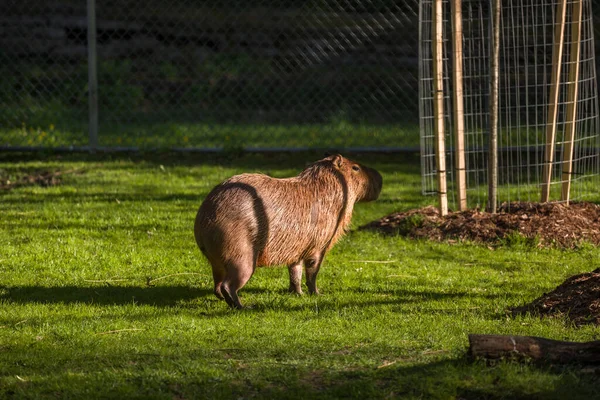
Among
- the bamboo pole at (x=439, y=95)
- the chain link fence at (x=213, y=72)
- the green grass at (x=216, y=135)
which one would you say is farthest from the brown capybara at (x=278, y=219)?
the chain link fence at (x=213, y=72)

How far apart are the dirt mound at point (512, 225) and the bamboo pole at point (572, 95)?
31 centimetres

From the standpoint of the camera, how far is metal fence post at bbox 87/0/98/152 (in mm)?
11836

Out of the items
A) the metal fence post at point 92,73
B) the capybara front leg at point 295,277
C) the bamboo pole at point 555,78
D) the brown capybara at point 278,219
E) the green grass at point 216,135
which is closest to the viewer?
the brown capybara at point 278,219

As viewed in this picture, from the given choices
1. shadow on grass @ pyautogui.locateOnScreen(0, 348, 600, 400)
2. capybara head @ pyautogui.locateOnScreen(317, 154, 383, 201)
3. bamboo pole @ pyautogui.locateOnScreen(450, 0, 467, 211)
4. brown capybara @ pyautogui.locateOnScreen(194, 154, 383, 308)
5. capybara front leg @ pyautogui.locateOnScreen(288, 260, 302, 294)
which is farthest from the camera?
bamboo pole @ pyautogui.locateOnScreen(450, 0, 467, 211)

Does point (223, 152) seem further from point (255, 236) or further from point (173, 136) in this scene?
point (255, 236)

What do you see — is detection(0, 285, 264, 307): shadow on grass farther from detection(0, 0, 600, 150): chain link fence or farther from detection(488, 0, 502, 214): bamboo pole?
detection(0, 0, 600, 150): chain link fence

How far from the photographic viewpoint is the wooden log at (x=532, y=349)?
15.0 ft

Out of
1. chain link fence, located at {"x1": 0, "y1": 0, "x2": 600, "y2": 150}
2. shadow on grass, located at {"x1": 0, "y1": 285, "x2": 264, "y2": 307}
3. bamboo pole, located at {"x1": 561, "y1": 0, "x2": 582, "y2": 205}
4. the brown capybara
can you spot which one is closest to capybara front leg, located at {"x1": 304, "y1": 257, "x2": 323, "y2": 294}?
the brown capybara

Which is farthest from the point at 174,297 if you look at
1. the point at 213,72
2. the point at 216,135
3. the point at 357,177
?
the point at 213,72

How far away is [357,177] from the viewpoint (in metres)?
6.89

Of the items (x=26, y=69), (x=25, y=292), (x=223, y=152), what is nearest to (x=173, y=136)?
(x=223, y=152)

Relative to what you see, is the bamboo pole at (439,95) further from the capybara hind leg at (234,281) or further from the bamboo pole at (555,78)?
the capybara hind leg at (234,281)

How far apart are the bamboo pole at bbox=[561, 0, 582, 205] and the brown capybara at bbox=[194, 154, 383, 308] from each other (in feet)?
7.62

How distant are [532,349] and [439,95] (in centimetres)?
393
